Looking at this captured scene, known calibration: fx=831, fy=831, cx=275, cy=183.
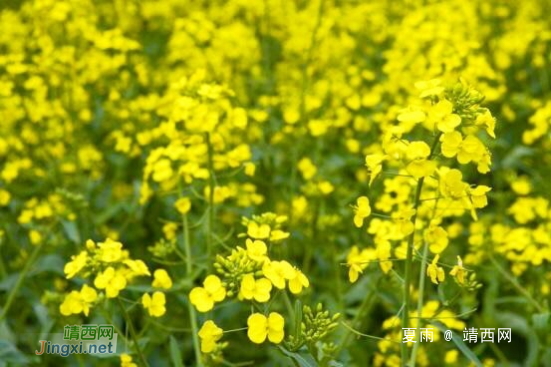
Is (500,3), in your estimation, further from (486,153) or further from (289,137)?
(486,153)

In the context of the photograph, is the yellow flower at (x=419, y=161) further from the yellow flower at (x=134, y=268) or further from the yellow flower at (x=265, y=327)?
the yellow flower at (x=134, y=268)

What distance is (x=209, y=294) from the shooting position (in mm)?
2057

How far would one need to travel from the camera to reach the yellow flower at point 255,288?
6.52ft

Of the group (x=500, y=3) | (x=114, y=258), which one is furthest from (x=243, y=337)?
(x=500, y=3)

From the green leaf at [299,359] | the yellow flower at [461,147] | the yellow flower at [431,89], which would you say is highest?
the yellow flower at [431,89]

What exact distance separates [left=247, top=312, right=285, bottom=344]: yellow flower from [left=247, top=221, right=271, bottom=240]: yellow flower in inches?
16.2

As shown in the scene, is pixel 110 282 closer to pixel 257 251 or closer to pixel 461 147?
pixel 257 251

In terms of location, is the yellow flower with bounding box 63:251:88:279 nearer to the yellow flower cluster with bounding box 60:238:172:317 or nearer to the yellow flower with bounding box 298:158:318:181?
the yellow flower cluster with bounding box 60:238:172:317

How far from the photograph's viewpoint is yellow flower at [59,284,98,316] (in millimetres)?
2322

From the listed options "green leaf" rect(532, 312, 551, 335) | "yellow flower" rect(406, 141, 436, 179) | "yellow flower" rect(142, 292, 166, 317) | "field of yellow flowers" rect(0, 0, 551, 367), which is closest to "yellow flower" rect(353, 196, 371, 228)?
"field of yellow flowers" rect(0, 0, 551, 367)

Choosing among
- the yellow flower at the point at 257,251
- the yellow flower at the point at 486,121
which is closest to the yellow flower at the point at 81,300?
the yellow flower at the point at 257,251

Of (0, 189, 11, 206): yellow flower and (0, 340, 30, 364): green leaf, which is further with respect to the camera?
(0, 189, 11, 206): yellow flower

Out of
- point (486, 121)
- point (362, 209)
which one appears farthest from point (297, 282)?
point (486, 121)

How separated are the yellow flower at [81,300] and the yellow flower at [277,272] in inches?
22.9
